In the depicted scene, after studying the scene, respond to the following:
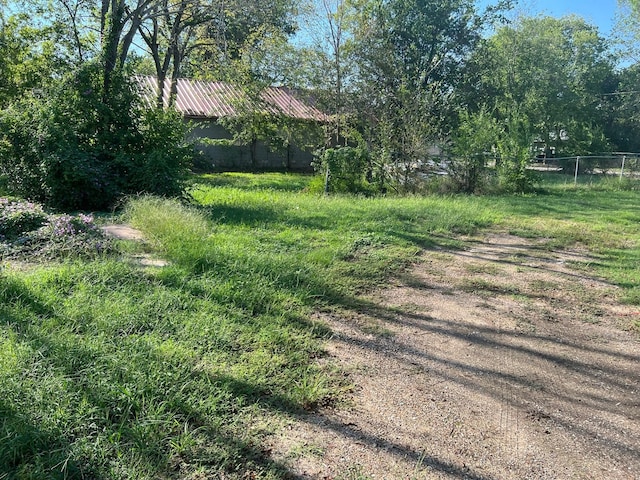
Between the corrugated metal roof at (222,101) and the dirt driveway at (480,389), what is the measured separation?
1462cm

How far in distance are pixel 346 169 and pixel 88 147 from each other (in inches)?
249

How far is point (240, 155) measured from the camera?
22.2 m

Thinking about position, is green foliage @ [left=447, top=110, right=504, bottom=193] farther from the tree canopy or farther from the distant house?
the distant house

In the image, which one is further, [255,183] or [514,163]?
[255,183]

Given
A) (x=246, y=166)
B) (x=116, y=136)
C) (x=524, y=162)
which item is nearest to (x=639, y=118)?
(x=524, y=162)

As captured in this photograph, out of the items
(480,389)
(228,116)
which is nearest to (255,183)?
(228,116)

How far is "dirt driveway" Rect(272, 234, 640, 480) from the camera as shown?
2.22m

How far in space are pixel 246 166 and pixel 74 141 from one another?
14289 millimetres

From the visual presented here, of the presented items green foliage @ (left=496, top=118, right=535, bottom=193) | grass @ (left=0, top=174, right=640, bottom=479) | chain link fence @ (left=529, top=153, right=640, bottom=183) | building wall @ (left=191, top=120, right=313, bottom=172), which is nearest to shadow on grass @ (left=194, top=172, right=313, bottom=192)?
building wall @ (left=191, top=120, right=313, bottom=172)

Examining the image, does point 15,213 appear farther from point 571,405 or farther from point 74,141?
point 571,405

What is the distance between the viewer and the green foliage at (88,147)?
26.2ft

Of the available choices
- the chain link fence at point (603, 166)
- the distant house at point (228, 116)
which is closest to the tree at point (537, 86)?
the chain link fence at point (603, 166)

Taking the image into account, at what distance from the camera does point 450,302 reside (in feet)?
14.7

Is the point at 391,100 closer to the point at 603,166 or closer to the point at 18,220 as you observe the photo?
the point at 603,166
